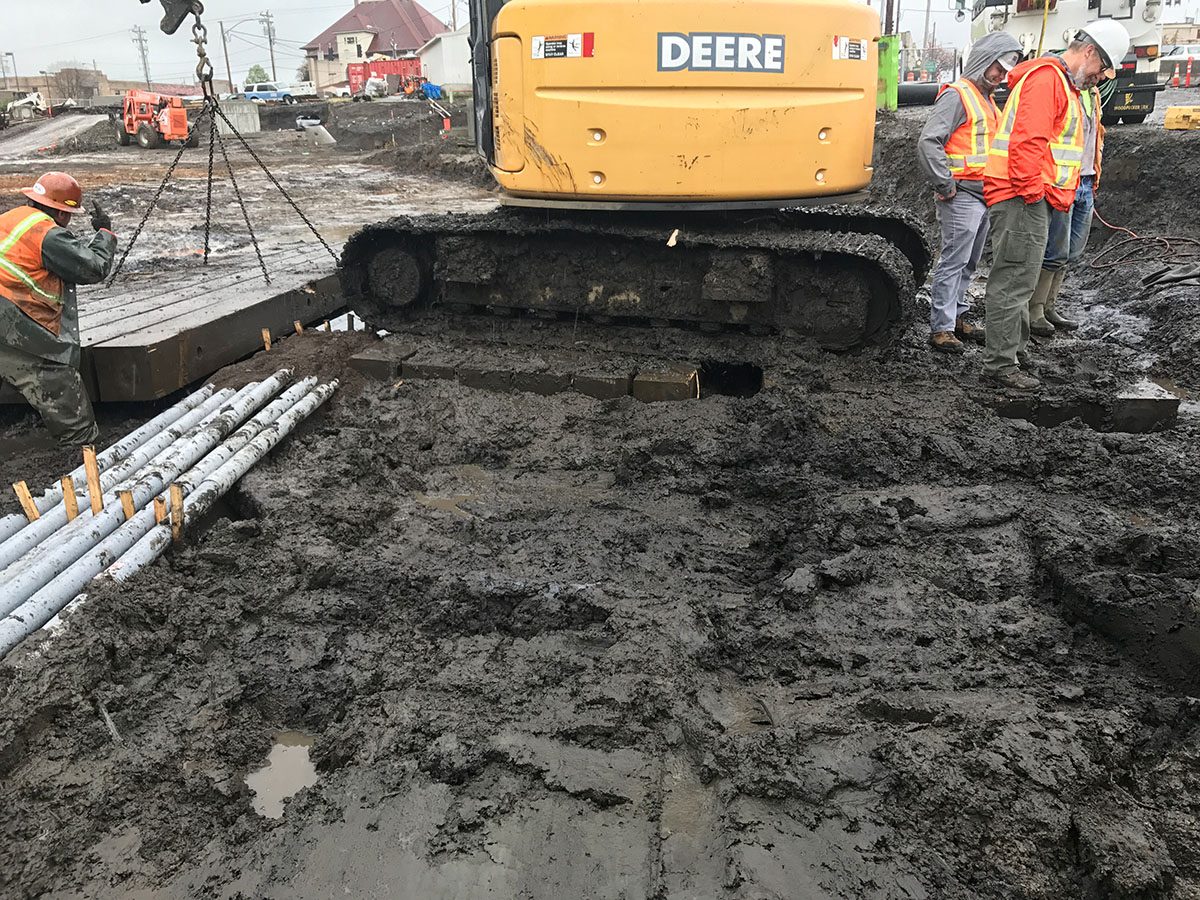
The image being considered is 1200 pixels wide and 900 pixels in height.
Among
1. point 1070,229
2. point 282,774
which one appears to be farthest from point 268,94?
point 282,774

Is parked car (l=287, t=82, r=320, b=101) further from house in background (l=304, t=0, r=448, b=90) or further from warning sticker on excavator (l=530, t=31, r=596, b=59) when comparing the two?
warning sticker on excavator (l=530, t=31, r=596, b=59)

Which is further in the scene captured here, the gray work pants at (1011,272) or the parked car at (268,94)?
the parked car at (268,94)

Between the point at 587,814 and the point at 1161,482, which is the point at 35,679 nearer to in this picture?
the point at 587,814

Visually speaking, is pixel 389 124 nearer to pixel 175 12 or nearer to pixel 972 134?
pixel 175 12

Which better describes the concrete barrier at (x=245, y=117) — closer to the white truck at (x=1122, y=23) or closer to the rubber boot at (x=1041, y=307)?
the white truck at (x=1122, y=23)

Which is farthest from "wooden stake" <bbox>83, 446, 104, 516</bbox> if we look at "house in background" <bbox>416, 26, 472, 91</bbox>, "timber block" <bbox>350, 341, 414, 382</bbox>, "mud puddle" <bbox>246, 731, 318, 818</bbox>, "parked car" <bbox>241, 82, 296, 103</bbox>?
"house in background" <bbox>416, 26, 472, 91</bbox>

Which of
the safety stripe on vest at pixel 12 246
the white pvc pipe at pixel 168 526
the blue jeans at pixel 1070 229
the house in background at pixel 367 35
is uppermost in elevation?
the house in background at pixel 367 35

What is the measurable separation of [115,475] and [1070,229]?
6.72m

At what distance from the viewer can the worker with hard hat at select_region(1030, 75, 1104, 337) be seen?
6031mm

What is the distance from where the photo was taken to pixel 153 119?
29719 millimetres

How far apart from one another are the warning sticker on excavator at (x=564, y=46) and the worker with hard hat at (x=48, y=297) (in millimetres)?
2699

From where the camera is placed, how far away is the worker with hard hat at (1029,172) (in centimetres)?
466

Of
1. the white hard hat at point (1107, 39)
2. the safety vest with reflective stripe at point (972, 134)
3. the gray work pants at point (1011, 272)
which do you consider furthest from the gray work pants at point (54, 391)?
the white hard hat at point (1107, 39)

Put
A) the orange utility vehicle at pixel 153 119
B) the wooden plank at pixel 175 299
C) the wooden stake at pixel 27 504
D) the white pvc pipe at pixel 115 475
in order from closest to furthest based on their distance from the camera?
1. the white pvc pipe at pixel 115 475
2. the wooden stake at pixel 27 504
3. the wooden plank at pixel 175 299
4. the orange utility vehicle at pixel 153 119
